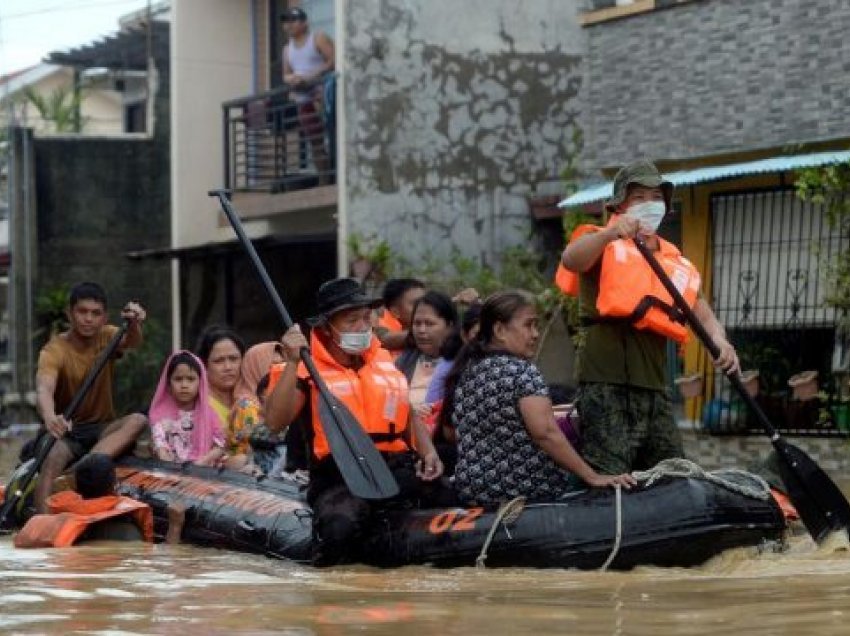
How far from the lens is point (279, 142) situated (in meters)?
20.1

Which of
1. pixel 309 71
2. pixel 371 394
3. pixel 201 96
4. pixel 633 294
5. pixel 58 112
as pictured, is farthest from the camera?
pixel 58 112

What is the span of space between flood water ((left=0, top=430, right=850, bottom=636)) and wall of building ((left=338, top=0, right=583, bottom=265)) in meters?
8.78

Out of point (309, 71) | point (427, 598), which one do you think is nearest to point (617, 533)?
point (427, 598)

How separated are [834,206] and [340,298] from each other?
607 cm

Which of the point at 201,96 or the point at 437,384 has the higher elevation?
the point at 201,96

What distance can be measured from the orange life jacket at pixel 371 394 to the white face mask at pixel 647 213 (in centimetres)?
137

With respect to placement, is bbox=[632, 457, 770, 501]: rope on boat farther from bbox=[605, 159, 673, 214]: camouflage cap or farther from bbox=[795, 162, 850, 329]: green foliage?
bbox=[795, 162, 850, 329]: green foliage

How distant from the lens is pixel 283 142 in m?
20.0

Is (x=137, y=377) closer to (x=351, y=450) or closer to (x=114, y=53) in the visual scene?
(x=114, y=53)

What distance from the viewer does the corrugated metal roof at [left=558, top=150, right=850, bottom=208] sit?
1418 centimetres

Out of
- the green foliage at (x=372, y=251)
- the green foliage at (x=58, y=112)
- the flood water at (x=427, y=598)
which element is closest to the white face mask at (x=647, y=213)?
the flood water at (x=427, y=598)

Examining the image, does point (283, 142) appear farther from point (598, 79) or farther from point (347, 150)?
point (598, 79)

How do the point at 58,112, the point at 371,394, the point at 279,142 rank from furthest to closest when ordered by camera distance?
the point at 58,112
the point at 279,142
the point at 371,394

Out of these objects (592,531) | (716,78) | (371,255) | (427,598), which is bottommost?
(427,598)
